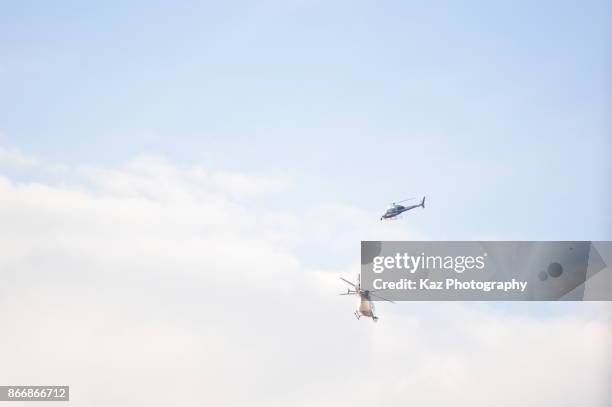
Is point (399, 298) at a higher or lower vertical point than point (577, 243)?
lower

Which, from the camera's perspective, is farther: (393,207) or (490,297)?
(393,207)

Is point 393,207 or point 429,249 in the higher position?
point 393,207

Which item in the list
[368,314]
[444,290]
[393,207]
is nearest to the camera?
[444,290]

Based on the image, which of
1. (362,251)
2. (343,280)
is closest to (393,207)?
(343,280)

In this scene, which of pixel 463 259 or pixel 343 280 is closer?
pixel 463 259

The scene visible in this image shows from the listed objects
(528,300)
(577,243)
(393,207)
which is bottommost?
(528,300)

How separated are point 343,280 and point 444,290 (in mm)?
26077

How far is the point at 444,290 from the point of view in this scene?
136 meters

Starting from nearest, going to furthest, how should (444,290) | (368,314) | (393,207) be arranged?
(444,290) < (368,314) < (393,207)

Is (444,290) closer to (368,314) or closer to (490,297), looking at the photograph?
(490,297)

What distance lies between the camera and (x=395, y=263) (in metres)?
139

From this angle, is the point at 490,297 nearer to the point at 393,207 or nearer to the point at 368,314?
the point at 368,314

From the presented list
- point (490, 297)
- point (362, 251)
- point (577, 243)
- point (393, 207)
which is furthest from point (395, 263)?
point (393, 207)

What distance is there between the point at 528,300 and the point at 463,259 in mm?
12401
